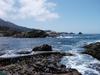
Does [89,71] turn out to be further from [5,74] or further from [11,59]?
[11,59]

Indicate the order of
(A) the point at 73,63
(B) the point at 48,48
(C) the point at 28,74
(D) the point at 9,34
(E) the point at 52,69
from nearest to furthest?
1. (C) the point at 28,74
2. (E) the point at 52,69
3. (A) the point at 73,63
4. (B) the point at 48,48
5. (D) the point at 9,34

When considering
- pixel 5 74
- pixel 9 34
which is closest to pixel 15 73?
pixel 5 74

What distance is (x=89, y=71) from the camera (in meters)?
30.3

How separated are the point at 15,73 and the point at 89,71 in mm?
9522

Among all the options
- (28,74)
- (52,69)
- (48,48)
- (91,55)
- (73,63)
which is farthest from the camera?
(48,48)

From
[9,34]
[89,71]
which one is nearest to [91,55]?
[89,71]

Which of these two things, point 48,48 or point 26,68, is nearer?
point 26,68

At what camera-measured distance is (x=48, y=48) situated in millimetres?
51250

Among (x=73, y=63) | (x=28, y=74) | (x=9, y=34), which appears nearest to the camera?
(x=28, y=74)

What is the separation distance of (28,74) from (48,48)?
23886 millimetres

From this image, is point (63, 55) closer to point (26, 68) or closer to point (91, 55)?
point (91, 55)

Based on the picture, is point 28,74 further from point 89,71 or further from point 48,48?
point 48,48

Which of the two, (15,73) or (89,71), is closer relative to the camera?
(15,73)

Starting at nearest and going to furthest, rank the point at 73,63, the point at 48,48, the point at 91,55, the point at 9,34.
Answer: the point at 73,63 → the point at 91,55 → the point at 48,48 → the point at 9,34
